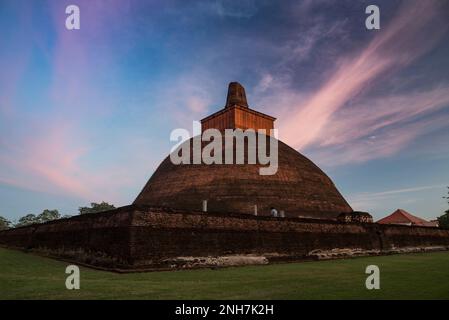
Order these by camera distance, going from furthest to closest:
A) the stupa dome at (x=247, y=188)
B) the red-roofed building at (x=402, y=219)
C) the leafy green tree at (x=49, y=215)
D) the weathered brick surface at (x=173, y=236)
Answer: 1. the leafy green tree at (x=49, y=215)
2. the red-roofed building at (x=402, y=219)
3. the stupa dome at (x=247, y=188)
4. the weathered brick surface at (x=173, y=236)

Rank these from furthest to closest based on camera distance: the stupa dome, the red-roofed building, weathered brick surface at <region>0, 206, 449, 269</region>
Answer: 1. the red-roofed building
2. the stupa dome
3. weathered brick surface at <region>0, 206, 449, 269</region>

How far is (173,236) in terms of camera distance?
10.4m

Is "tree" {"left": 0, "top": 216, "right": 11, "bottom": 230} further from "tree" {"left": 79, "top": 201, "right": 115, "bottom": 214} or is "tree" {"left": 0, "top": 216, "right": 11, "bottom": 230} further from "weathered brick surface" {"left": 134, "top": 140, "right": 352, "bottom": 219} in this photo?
"weathered brick surface" {"left": 134, "top": 140, "right": 352, "bottom": 219}

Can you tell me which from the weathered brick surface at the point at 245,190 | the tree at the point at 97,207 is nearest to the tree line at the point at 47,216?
the tree at the point at 97,207

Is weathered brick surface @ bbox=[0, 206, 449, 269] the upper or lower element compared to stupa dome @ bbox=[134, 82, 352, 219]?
lower

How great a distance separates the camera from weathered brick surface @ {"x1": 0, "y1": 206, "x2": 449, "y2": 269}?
964 centimetres

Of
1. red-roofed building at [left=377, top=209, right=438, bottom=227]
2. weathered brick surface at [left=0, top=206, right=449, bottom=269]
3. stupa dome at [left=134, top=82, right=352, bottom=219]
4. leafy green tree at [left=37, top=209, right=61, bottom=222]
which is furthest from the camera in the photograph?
leafy green tree at [left=37, top=209, right=61, bottom=222]

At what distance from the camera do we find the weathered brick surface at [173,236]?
964 cm

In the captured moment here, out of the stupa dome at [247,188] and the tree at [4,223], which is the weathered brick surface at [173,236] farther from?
the tree at [4,223]

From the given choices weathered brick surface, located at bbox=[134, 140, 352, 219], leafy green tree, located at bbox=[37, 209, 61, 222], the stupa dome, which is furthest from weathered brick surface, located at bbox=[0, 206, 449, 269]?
leafy green tree, located at bbox=[37, 209, 61, 222]

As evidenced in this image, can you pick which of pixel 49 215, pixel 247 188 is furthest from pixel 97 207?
pixel 247 188
